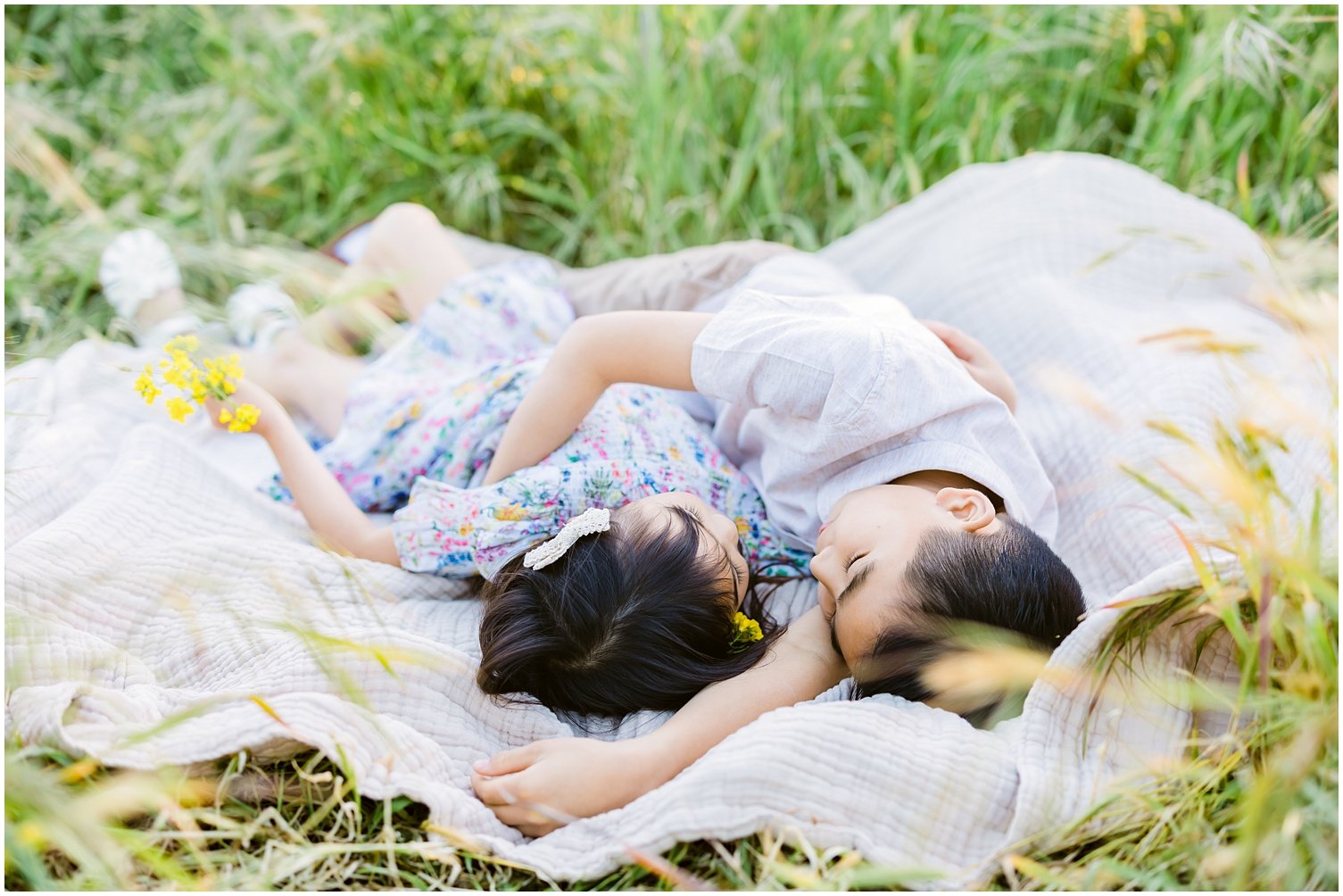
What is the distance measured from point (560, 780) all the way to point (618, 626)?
215 mm

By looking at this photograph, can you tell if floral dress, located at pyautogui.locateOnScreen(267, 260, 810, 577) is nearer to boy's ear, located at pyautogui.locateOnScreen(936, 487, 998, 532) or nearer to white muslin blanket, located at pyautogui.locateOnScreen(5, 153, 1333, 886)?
white muslin blanket, located at pyautogui.locateOnScreen(5, 153, 1333, 886)

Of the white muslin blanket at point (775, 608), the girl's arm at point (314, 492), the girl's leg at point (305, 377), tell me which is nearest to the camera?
the white muslin blanket at point (775, 608)

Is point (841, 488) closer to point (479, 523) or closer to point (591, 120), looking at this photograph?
point (479, 523)

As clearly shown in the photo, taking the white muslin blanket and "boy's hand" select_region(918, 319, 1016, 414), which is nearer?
the white muslin blanket

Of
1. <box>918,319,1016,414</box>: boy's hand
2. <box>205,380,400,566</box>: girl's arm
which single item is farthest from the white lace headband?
<box>918,319,1016,414</box>: boy's hand

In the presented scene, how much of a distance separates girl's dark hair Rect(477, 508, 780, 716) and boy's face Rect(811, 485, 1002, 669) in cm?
14

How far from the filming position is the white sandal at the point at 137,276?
7.56 ft

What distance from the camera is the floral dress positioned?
1629 millimetres

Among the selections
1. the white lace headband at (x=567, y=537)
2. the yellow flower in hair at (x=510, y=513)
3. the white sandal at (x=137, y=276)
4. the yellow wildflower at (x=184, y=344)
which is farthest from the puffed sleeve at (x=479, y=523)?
the white sandal at (x=137, y=276)

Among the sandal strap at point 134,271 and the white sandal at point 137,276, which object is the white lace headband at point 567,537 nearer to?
the white sandal at point 137,276

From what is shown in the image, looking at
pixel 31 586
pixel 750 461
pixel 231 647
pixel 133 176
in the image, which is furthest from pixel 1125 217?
pixel 133 176

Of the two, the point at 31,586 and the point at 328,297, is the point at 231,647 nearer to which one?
the point at 31,586

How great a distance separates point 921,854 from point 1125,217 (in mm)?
1502

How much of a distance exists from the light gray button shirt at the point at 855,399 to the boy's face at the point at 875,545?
6 centimetres
